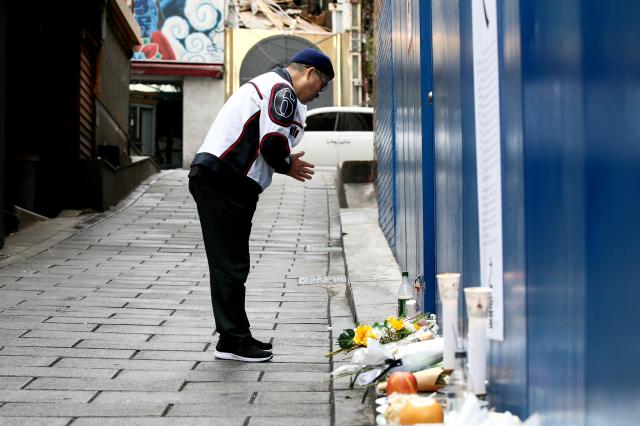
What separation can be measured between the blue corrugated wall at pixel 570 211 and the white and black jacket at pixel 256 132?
206cm

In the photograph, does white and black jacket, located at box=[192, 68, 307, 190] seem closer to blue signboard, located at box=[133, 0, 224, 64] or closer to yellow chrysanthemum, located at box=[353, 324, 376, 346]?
yellow chrysanthemum, located at box=[353, 324, 376, 346]

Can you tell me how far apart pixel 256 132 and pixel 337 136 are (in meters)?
14.8

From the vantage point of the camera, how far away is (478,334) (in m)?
3.18

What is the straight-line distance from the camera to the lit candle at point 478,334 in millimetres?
3113

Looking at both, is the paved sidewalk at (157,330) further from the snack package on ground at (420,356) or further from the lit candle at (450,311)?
the lit candle at (450,311)

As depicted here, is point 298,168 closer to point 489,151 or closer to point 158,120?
point 489,151

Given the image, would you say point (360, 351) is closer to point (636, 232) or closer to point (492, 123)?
point (492, 123)

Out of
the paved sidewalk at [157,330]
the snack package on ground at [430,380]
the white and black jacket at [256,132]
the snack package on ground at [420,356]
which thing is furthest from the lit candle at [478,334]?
the white and black jacket at [256,132]

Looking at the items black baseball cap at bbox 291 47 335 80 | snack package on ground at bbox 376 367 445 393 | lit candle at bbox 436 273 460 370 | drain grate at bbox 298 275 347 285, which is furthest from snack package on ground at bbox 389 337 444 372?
drain grate at bbox 298 275 347 285

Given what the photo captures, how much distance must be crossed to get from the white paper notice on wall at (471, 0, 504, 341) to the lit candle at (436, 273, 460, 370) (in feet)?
0.42

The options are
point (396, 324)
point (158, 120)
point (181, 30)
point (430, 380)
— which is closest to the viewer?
point (430, 380)

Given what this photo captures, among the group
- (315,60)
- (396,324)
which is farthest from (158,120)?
(396,324)

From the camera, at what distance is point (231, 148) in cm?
516

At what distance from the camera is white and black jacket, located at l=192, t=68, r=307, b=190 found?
16.6ft
